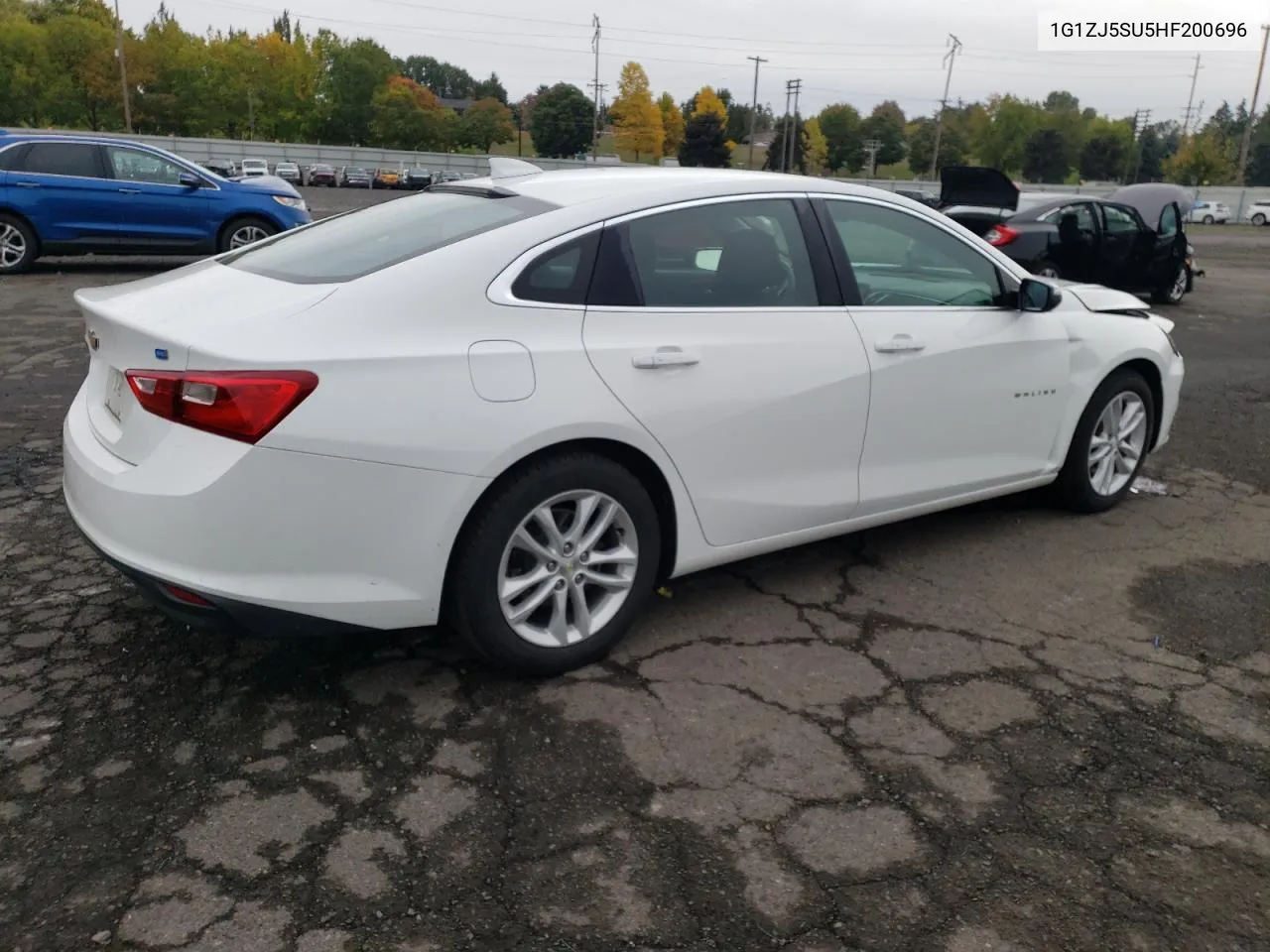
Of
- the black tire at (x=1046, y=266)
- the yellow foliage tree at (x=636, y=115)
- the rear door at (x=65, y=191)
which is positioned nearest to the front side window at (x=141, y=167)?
the rear door at (x=65, y=191)

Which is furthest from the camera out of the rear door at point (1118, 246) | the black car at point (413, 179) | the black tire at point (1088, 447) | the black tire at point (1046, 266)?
the black car at point (413, 179)

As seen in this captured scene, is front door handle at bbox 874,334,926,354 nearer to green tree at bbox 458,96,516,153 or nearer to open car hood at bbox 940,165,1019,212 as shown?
open car hood at bbox 940,165,1019,212

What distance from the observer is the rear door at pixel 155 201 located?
12.2 m

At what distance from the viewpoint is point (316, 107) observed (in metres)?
85.2

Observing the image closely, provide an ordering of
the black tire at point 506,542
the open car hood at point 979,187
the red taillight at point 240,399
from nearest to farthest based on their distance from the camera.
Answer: the red taillight at point 240,399 < the black tire at point 506,542 < the open car hood at point 979,187

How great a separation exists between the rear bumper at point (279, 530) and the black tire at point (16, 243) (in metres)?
10.9

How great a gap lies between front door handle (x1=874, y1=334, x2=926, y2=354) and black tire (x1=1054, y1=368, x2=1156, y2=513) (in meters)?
1.31

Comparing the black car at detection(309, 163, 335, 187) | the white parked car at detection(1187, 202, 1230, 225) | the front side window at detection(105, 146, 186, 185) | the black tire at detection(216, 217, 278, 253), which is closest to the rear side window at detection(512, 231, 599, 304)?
the black tire at detection(216, 217, 278, 253)

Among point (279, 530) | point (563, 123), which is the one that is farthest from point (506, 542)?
point (563, 123)

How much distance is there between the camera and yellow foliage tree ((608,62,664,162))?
3447 inches

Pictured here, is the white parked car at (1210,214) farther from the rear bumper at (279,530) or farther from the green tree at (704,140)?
the rear bumper at (279,530)

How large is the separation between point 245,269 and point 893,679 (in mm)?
2518

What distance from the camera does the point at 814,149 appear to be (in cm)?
9394

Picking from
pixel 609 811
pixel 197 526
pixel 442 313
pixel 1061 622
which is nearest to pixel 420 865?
pixel 609 811
